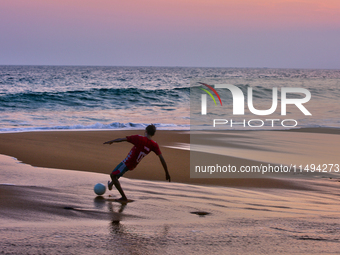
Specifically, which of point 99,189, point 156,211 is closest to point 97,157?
point 99,189

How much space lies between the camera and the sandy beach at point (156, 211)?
358 centimetres

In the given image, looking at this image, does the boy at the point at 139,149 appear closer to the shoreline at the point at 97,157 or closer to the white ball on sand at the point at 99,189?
the white ball on sand at the point at 99,189

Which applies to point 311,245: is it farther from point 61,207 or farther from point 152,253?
point 61,207

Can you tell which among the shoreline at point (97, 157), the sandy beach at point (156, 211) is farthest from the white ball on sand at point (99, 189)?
the shoreline at point (97, 157)

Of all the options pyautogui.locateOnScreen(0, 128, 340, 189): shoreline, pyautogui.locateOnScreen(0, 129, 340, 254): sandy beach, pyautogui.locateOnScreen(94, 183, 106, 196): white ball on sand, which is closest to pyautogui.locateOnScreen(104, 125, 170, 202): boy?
pyautogui.locateOnScreen(94, 183, 106, 196): white ball on sand

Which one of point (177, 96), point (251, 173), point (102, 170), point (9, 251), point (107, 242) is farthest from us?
point (177, 96)

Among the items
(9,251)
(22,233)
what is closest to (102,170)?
(22,233)

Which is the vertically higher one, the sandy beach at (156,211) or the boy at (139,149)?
the boy at (139,149)

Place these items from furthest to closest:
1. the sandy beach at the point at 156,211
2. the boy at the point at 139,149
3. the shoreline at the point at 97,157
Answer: the shoreline at the point at 97,157 < the boy at the point at 139,149 < the sandy beach at the point at 156,211

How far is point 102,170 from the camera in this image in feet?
27.1

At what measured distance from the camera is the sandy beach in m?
3.58

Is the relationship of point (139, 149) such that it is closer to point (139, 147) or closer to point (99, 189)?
point (139, 147)

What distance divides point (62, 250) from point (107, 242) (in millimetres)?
472

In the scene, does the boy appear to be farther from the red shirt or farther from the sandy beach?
the sandy beach
